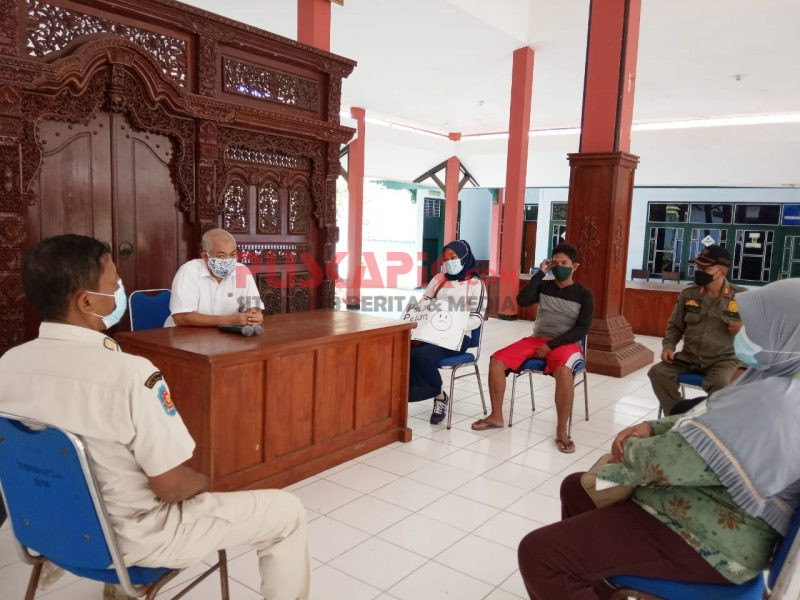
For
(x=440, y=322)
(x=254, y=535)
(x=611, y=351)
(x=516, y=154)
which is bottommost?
(x=611, y=351)

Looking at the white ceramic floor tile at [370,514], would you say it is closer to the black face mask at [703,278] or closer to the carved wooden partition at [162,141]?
the carved wooden partition at [162,141]

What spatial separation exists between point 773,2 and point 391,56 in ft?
14.7

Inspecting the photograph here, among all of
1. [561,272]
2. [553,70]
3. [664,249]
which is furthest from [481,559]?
[664,249]

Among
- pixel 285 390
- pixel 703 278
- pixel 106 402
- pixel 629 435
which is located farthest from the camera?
pixel 703 278

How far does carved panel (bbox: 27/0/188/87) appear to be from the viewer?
3102 mm

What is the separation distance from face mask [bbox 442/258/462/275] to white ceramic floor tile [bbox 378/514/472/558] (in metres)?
1.96

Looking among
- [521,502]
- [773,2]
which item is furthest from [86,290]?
[773,2]

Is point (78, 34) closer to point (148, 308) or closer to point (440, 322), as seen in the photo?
point (148, 308)

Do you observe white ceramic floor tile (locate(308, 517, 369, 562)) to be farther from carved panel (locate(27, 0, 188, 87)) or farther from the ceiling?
the ceiling

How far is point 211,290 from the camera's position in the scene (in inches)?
133

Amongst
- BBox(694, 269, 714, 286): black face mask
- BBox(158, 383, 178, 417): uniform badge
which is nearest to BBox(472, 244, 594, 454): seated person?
BBox(694, 269, 714, 286): black face mask

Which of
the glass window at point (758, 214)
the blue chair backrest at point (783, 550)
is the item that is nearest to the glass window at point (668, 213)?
the glass window at point (758, 214)

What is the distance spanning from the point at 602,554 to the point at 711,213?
14320 millimetres

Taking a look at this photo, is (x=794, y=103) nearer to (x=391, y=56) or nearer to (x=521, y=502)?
(x=391, y=56)
